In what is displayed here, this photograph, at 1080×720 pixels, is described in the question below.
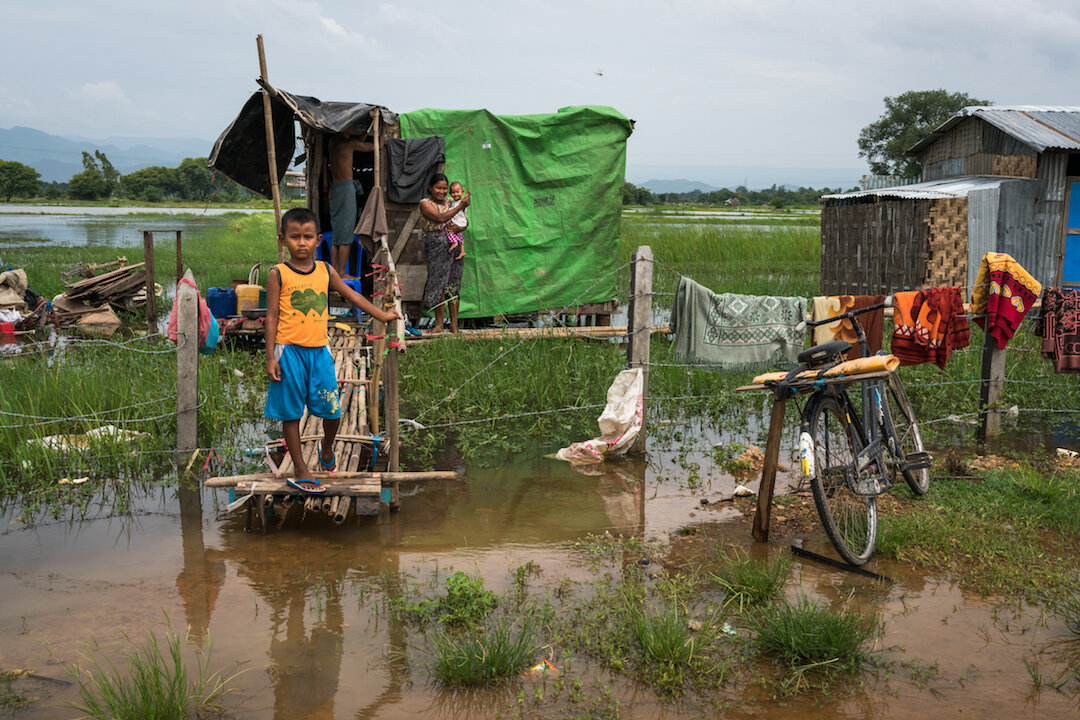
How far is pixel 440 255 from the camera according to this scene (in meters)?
8.98

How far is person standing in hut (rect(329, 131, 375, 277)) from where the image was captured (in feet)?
31.7

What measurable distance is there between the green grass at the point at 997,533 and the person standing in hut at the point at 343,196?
22.8 ft

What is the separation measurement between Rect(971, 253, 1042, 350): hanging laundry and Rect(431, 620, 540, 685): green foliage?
14.8 feet

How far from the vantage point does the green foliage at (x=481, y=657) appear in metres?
3.06

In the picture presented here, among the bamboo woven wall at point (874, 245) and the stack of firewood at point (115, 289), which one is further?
the bamboo woven wall at point (874, 245)

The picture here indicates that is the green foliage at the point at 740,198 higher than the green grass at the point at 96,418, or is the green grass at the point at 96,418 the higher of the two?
the green foliage at the point at 740,198

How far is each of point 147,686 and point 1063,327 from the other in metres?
6.21

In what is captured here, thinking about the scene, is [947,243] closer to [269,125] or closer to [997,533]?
[997,533]

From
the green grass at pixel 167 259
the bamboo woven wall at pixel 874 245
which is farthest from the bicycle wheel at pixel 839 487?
the green grass at pixel 167 259

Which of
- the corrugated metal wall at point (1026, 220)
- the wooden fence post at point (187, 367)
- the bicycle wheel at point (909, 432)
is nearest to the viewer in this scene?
the bicycle wheel at point (909, 432)

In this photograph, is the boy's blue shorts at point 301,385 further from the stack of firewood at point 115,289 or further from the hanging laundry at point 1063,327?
the stack of firewood at point 115,289

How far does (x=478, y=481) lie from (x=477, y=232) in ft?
15.2

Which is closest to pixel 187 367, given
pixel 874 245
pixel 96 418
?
pixel 96 418

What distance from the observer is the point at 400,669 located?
10.5 ft
